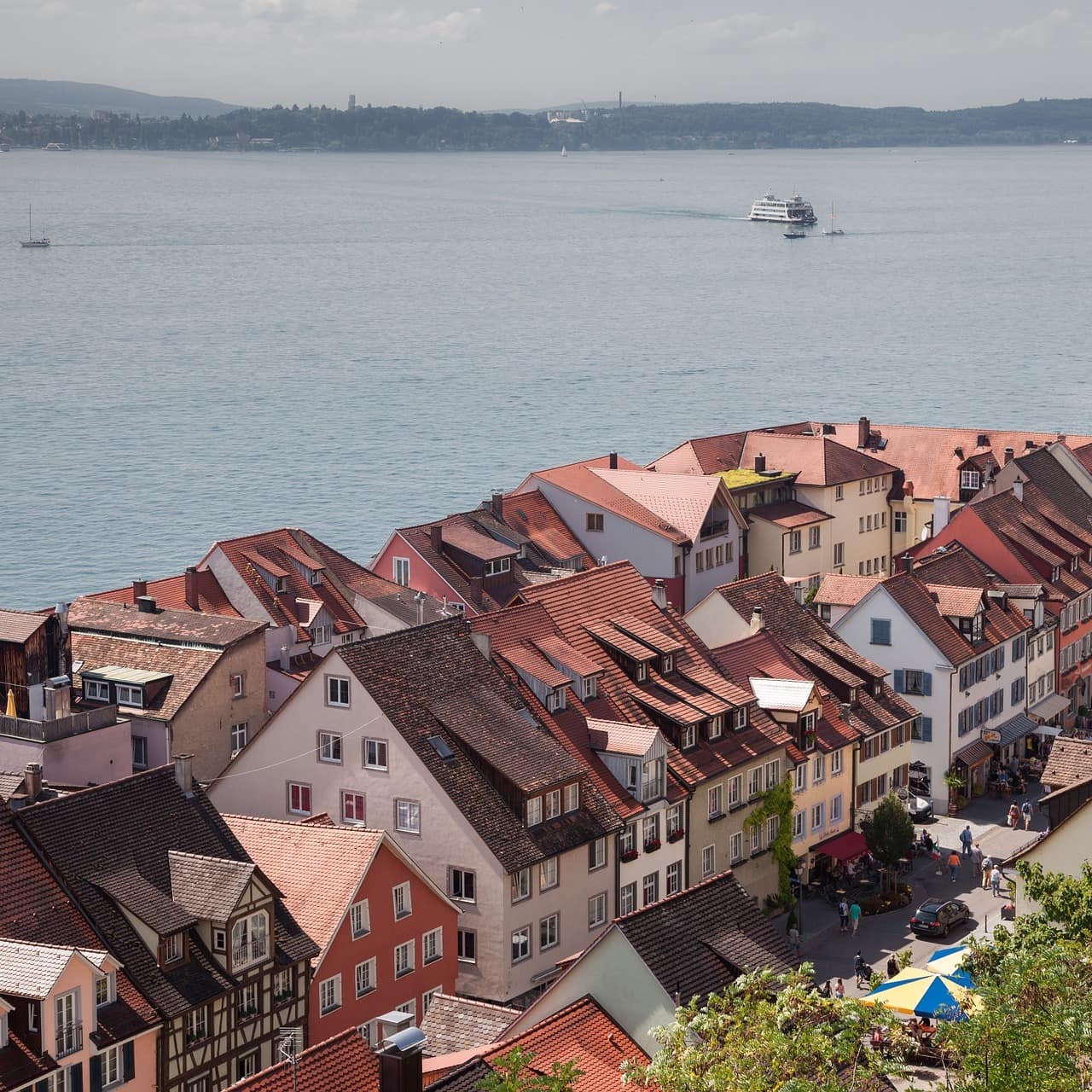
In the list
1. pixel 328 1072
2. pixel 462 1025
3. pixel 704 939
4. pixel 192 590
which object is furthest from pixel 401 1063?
pixel 192 590

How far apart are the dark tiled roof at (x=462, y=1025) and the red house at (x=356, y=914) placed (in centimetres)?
544

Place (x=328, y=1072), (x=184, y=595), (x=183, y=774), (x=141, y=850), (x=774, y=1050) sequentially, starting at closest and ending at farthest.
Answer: (x=774, y=1050), (x=328, y=1072), (x=141, y=850), (x=183, y=774), (x=184, y=595)

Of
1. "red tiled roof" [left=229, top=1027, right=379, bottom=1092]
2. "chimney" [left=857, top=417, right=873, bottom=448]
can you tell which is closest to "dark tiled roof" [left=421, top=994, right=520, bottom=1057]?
"red tiled roof" [left=229, top=1027, right=379, bottom=1092]

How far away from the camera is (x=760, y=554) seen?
99500 mm

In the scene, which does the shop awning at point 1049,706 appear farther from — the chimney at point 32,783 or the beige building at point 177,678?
the chimney at point 32,783

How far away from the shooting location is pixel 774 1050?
28.6 meters

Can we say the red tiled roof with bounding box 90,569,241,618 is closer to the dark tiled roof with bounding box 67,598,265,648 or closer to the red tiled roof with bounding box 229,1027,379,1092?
the dark tiled roof with bounding box 67,598,265,648

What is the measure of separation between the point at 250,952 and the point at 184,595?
34463mm

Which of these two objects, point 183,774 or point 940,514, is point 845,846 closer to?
point 183,774

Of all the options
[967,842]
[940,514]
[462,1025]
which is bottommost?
[967,842]

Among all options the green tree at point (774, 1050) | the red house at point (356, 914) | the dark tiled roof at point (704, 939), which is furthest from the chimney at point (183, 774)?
the green tree at point (774, 1050)

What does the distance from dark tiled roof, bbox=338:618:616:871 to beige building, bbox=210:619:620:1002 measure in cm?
4

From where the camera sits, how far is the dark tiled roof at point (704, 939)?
3897 centimetres

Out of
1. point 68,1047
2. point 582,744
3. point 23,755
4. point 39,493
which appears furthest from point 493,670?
point 39,493
